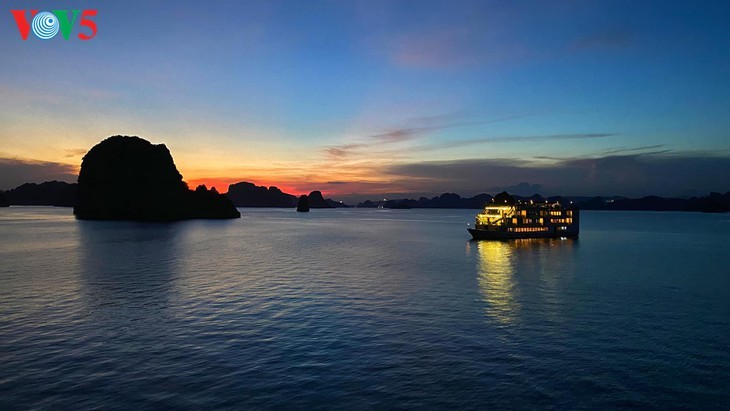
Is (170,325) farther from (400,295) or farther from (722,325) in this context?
(722,325)

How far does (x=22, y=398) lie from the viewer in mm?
19250

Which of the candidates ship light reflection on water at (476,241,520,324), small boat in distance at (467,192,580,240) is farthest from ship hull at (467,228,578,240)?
ship light reflection on water at (476,241,520,324)

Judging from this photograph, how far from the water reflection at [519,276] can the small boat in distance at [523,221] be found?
1187cm

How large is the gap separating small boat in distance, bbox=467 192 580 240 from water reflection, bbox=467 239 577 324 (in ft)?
38.9

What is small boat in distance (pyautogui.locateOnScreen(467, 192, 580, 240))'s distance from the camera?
11412 cm

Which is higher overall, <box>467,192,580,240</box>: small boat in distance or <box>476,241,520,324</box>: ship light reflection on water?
<box>467,192,580,240</box>: small boat in distance

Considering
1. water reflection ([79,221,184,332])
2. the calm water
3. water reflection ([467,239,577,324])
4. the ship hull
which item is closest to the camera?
the calm water

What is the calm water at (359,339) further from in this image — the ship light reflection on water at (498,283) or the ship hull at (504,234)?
the ship hull at (504,234)

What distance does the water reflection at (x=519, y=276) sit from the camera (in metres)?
40.1

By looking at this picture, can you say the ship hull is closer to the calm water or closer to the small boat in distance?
the small boat in distance

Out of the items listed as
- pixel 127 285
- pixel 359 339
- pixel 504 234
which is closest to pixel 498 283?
pixel 359 339

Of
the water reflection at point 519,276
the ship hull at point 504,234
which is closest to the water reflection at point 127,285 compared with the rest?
the water reflection at point 519,276

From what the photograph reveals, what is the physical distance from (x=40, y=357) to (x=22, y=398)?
6111 millimetres

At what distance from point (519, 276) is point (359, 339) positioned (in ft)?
119
